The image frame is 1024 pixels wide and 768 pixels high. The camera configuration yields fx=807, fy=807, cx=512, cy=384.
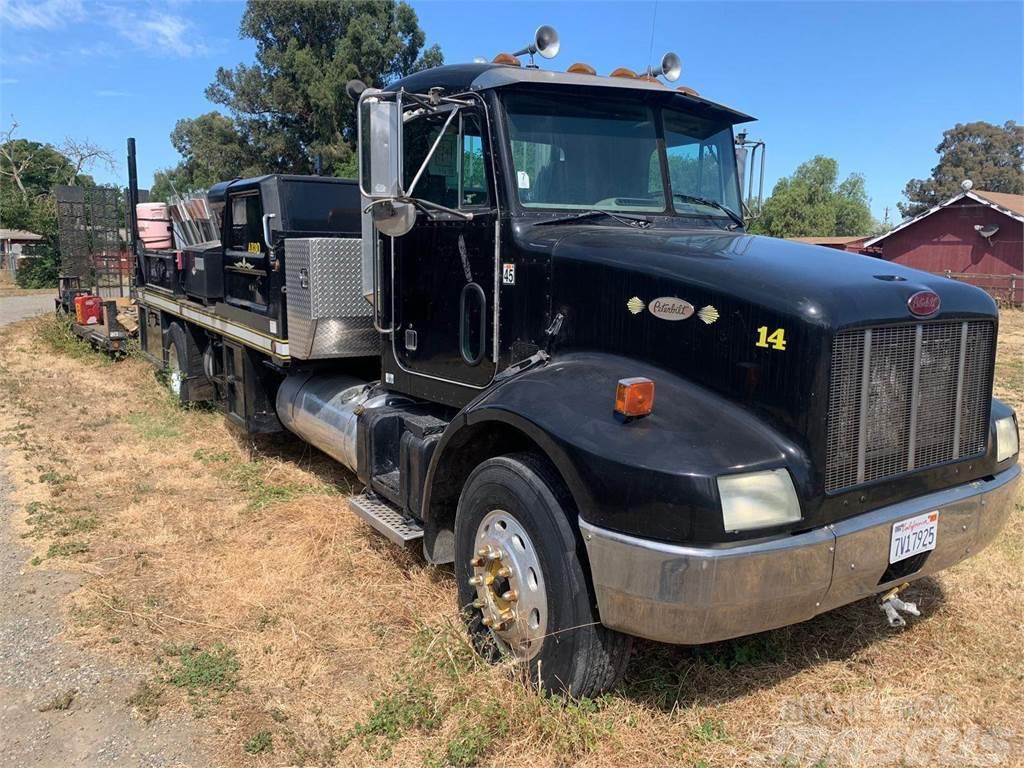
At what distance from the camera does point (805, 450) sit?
2814 mm

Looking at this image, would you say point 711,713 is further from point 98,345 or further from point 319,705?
point 98,345

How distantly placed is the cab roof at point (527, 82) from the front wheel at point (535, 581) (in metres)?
1.82

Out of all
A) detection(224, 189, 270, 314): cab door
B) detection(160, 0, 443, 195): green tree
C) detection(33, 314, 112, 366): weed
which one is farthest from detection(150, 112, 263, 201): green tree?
detection(224, 189, 270, 314): cab door

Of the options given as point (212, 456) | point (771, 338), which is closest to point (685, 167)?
point (771, 338)

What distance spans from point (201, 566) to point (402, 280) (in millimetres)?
2116

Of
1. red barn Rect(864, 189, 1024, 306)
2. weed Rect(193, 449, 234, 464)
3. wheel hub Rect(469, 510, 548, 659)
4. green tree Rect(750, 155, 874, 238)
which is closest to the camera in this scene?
wheel hub Rect(469, 510, 548, 659)

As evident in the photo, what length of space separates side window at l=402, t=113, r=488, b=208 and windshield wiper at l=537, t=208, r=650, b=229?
0.37 meters

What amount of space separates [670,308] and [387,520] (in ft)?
7.01

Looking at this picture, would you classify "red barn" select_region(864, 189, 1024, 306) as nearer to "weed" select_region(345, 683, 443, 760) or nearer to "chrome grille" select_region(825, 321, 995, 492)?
"chrome grille" select_region(825, 321, 995, 492)

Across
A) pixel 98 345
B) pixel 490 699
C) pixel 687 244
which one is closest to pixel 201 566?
pixel 490 699

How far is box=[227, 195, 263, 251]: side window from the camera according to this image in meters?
6.79

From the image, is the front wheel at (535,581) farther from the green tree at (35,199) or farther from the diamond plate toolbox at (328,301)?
the green tree at (35,199)

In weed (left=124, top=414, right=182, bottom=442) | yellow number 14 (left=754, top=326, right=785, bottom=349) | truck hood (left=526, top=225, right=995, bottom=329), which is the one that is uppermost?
truck hood (left=526, top=225, right=995, bottom=329)

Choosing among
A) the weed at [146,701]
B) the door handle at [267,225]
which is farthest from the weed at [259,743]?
the door handle at [267,225]
